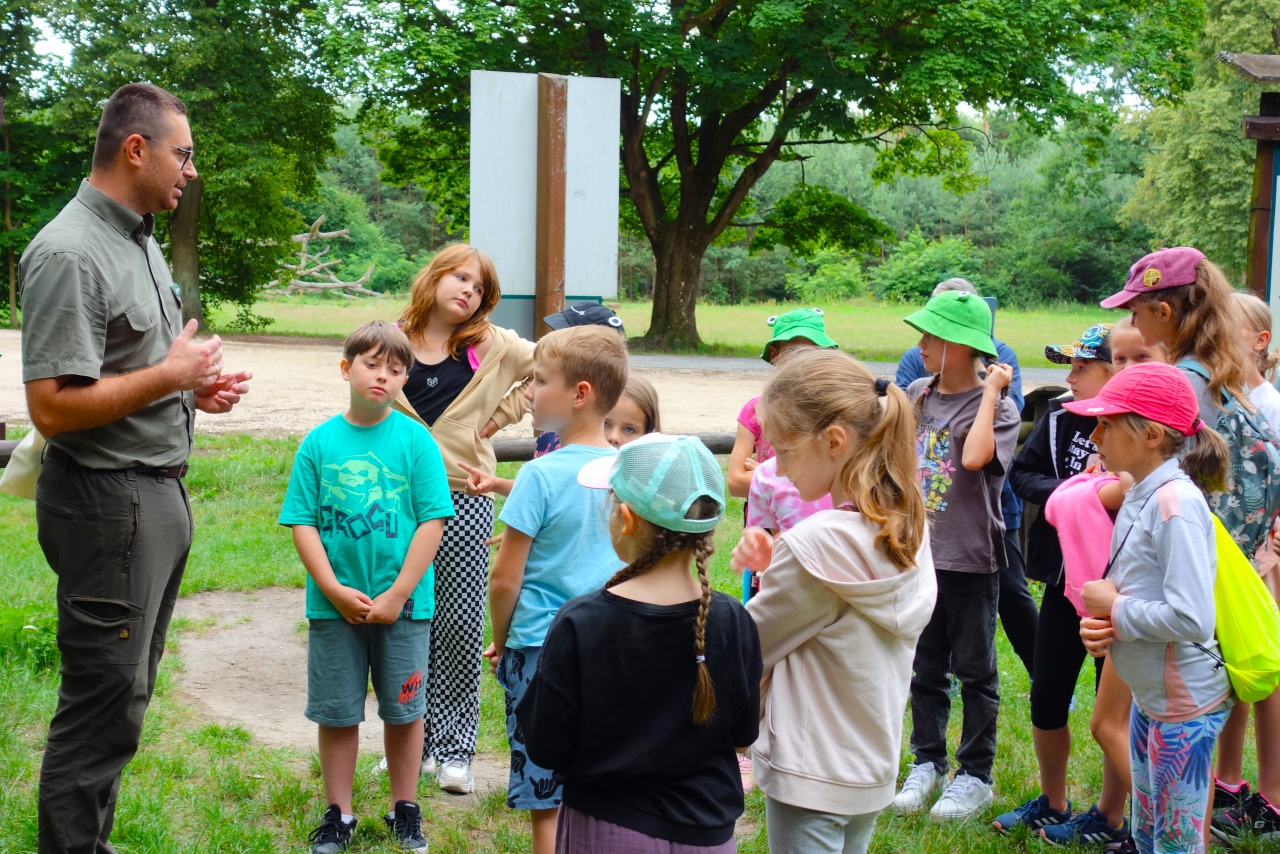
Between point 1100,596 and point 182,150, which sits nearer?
point 1100,596

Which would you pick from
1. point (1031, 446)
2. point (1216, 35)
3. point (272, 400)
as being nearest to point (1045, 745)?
point (1031, 446)

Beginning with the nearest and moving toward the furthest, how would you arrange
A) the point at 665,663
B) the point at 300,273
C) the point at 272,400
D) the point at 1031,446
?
the point at 665,663, the point at 1031,446, the point at 272,400, the point at 300,273

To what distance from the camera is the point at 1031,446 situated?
157 inches

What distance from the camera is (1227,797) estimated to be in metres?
3.67

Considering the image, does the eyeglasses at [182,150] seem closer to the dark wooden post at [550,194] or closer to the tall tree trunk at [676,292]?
the dark wooden post at [550,194]

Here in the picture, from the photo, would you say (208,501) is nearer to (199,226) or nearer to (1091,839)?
(1091,839)

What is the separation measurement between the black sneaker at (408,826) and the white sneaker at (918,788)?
1.55 m

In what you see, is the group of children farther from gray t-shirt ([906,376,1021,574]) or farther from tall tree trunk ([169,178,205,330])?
tall tree trunk ([169,178,205,330])

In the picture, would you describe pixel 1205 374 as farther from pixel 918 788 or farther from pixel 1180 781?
pixel 918 788

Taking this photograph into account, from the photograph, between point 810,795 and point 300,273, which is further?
point 300,273

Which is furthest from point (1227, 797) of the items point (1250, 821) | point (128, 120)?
point (128, 120)

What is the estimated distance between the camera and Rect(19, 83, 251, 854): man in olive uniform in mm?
2623

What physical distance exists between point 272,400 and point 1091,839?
1268cm

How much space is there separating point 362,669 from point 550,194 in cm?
230
